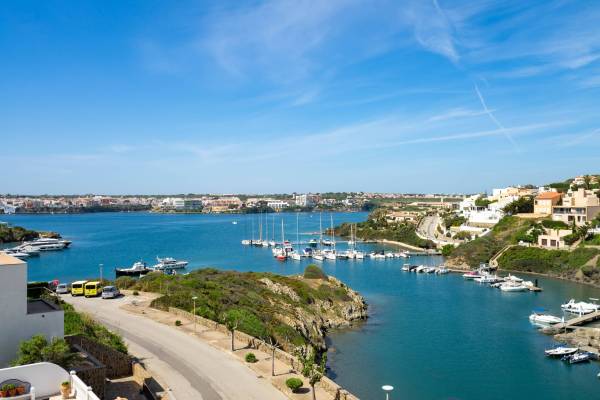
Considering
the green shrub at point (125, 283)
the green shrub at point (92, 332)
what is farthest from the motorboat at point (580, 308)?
the green shrub at point (92, 332)

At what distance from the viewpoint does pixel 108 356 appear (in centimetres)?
1297

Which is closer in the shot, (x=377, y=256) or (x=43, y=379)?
(x=43, y=379)

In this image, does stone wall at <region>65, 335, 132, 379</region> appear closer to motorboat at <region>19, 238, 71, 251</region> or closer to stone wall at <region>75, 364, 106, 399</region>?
stone wall at <region>75, 364, 106, 399</region>

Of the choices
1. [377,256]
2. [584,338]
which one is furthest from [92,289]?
[377,256]

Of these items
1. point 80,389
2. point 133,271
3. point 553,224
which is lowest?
point 133,271

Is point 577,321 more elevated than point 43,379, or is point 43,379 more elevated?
point 43,379

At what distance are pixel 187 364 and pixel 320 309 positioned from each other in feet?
57.1

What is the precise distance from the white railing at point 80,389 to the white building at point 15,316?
2313 millimetres

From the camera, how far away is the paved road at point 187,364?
12.5 meters

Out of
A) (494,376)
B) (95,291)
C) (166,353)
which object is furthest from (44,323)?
(494,376)

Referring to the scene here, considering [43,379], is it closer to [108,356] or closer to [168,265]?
[108,356]

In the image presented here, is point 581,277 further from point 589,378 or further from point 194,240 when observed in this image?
point 194,240

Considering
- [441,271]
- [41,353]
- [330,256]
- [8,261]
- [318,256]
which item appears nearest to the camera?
[41,353]

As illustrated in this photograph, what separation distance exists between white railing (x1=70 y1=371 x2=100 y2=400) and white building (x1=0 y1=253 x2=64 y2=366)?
7.59 feet
